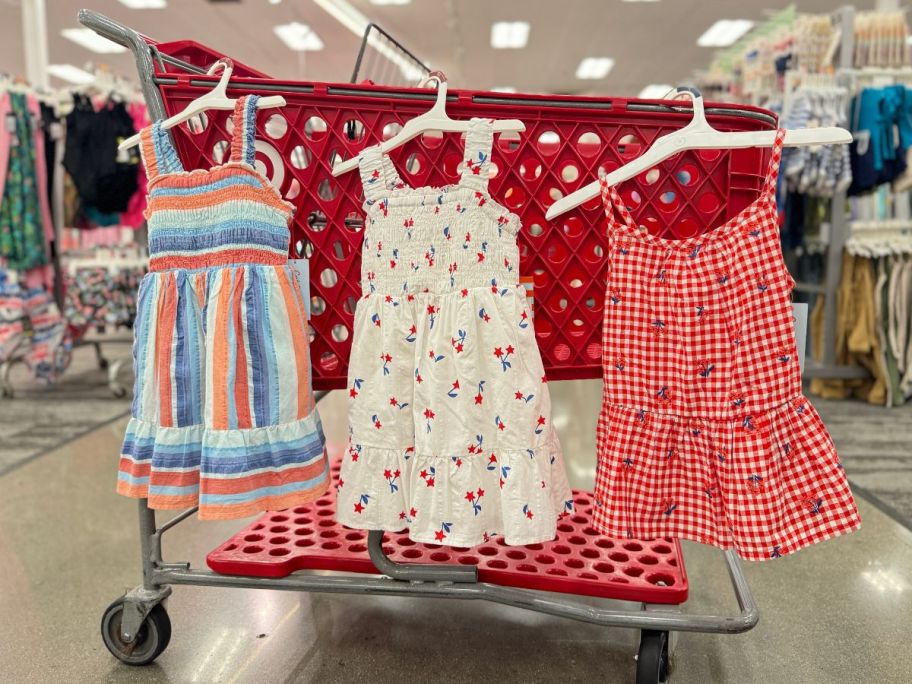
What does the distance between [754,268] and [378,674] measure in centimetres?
107

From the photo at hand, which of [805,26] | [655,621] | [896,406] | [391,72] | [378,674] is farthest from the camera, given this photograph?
[805,26]

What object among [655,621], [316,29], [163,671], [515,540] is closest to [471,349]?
[515,540]

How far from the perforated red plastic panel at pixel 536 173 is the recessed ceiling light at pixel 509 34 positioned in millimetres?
7768

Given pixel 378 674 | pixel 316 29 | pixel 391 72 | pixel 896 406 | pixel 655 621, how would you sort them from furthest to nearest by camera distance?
pixel 316 29 → pixel 896 406 → pixel 391 72 → pixel 378 674 → pixel 655 621

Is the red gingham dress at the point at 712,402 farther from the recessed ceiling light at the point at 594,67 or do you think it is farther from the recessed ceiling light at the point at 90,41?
the recessed ceiling light at the point at 594,67

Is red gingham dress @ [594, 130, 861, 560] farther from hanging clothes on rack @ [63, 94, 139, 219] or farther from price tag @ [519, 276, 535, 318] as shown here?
hanging clothes on rack @ [63, 94, 139, 219]

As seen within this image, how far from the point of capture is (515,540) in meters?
1.12

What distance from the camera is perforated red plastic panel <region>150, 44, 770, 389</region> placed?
1.20m

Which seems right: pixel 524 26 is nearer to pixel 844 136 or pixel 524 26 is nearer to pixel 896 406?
pixel 896 406

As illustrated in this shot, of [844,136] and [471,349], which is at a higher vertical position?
[844,136]

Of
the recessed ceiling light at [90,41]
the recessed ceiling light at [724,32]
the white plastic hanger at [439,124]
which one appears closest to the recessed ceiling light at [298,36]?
the recessed ceiling light at [90,41]

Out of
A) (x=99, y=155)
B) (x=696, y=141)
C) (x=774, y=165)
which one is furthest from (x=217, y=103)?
(x=99, y=155)

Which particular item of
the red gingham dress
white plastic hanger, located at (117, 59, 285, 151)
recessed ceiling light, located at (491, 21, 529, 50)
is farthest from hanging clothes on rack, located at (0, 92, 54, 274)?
recessed ceiling light, located at (491, 21, 529, 50)

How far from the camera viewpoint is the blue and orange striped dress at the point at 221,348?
1.16 meters
